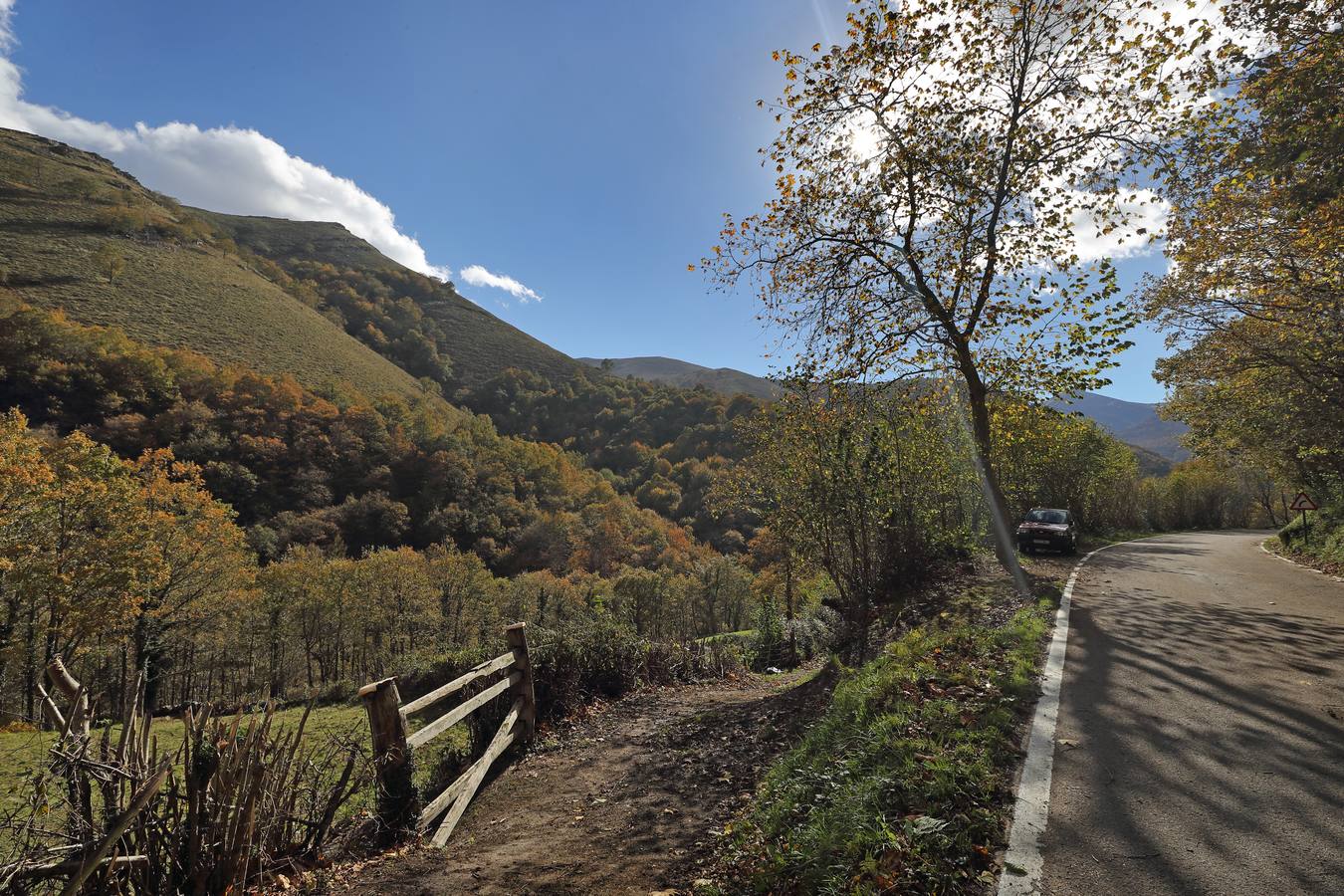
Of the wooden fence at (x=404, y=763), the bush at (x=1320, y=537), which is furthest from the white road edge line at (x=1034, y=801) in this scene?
the bush at (x=1320, y=537)

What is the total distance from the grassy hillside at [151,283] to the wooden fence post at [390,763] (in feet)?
325

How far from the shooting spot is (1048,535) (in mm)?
20719

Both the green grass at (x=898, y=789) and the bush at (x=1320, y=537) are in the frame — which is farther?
the bush at (x=1320, y=537)

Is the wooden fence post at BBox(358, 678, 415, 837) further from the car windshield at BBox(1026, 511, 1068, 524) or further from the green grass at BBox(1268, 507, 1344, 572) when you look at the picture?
the car windshield at BBox(1026, 511, 1068, 524)

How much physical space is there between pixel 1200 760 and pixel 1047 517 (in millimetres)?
20410

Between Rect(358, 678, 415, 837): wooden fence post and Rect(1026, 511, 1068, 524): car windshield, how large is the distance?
23.0 m

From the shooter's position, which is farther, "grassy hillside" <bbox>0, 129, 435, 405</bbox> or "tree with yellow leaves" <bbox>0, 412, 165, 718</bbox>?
"grassy hillside" <bbox>0, 129, 435, 405</bbox>

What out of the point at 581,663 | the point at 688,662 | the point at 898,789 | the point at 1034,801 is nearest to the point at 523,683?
the point at 581,663

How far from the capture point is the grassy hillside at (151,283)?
81044 millimetres

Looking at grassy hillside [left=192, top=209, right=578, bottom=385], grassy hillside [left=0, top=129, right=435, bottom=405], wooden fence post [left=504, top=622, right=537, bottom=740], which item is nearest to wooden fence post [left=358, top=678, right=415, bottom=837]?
wooden fence post [left=504, top=622, right=537, bottom=740]

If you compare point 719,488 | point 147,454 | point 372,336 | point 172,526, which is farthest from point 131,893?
point 372,336

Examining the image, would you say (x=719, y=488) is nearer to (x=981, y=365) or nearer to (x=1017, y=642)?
(x=981, y=365)

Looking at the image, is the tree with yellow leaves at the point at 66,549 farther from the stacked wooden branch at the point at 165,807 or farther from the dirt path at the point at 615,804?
the stacked wooden branch at the point at 165,807

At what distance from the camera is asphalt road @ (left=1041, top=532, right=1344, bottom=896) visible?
9.86 feet
